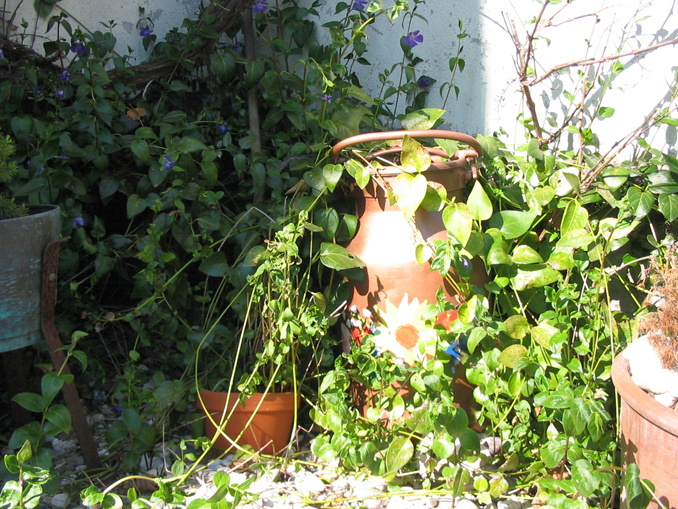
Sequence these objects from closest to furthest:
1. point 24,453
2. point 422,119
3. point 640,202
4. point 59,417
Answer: point 24,453 → point 59,417 → point 640,202 → point 422,119

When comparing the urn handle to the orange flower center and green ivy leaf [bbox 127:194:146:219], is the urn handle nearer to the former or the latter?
the orange flower center

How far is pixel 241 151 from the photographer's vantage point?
1.98 m

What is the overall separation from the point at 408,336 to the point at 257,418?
1.41 ft

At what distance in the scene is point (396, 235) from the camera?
155cm

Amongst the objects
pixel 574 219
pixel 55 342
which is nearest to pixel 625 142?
pixel 574 219

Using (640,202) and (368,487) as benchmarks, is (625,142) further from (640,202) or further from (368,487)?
(368,487)

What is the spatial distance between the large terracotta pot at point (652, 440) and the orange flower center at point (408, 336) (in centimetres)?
47

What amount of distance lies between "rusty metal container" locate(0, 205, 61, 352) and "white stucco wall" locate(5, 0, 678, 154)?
1.11 m

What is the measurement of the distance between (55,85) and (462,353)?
4.76 feet

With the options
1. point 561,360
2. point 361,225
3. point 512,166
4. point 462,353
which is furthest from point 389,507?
point 512,166

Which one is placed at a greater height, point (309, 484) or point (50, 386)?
point (50, 386)

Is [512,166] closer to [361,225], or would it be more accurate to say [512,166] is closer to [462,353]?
[361,225]

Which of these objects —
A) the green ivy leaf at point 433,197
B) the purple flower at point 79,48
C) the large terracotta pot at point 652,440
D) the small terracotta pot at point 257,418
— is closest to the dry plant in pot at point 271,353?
the small terracotta pot at point 257,418

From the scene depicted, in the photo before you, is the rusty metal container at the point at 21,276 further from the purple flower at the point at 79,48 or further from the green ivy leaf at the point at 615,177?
the green ivy leaf at the point at 615,177
